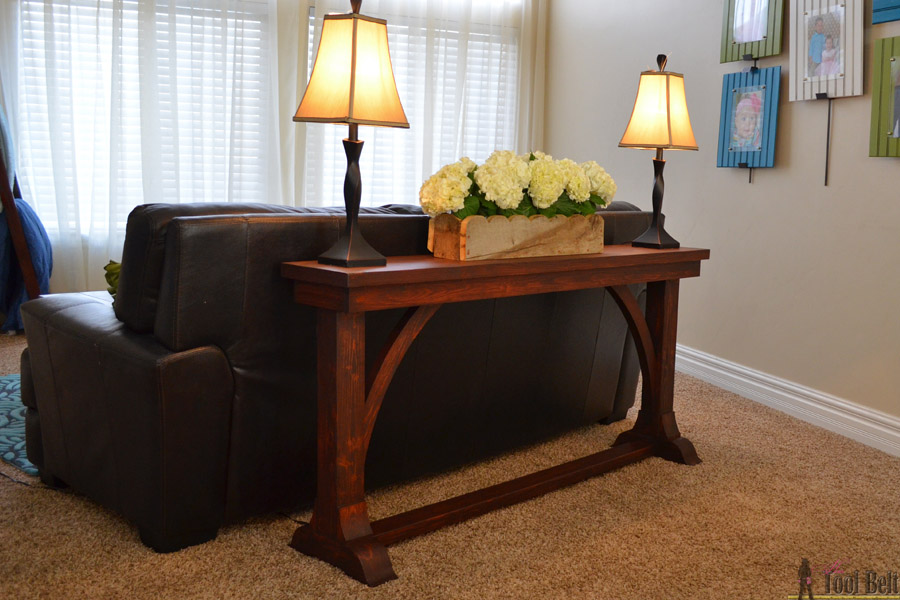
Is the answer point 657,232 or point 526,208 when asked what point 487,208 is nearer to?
point 526,208

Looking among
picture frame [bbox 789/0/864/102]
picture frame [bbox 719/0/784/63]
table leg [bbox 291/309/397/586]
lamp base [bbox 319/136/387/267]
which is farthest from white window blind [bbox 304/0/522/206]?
table leg [bbox 291/309/397/586]

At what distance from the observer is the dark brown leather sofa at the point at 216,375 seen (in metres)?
1.85

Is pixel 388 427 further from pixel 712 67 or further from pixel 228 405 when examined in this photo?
pixel 712 67

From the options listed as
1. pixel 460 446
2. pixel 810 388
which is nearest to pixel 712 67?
pixel 810 388

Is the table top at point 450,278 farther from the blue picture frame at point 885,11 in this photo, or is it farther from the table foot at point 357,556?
the blue picture frame at point 885,11

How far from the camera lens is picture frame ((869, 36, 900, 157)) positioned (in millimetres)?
2820

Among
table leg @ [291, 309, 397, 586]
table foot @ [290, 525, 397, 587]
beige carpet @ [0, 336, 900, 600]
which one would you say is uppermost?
table leg @ [291, 309, 397, 586]

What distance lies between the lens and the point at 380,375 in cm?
196

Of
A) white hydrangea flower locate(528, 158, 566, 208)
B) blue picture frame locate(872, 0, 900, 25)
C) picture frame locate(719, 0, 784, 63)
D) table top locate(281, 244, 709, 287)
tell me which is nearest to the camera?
table top locate(281, 244, 709, 287)

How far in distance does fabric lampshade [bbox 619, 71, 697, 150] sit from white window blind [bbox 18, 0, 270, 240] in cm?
274

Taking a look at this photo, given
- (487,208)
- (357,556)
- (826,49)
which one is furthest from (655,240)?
(357,556)

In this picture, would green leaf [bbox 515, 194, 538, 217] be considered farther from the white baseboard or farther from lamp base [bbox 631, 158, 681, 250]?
the white baseboard

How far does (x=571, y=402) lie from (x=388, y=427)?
842 millimetres

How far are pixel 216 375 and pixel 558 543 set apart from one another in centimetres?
97
